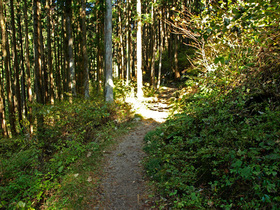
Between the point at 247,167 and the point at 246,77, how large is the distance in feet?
10.3

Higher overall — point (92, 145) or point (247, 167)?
point (247, 167)

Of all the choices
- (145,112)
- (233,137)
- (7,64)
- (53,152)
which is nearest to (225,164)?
(233,137)

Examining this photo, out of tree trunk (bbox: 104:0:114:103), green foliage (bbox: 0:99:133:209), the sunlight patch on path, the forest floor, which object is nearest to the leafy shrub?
the forest floor

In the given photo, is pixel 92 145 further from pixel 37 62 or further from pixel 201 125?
pixel 37 62

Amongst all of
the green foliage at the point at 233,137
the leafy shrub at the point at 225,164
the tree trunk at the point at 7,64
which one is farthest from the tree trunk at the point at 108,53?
the tree trunk at the point at 7,64

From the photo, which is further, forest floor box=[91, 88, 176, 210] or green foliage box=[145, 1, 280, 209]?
forest floor box=[91, 88, 176, 210]

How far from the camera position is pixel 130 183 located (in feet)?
15.2

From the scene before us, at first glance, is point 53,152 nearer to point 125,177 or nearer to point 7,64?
point 125,177

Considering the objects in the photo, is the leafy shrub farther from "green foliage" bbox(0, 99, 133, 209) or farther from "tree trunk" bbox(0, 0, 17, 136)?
"tree trunk" bbox(0, 0, 17, 136)

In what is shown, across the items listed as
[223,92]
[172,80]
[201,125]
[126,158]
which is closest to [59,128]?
[126,158]

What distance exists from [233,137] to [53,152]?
574cm

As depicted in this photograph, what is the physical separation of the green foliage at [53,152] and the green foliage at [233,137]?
2.15 m

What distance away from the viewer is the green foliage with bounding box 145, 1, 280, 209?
268 cm

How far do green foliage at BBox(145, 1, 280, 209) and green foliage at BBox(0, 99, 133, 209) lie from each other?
215cm
